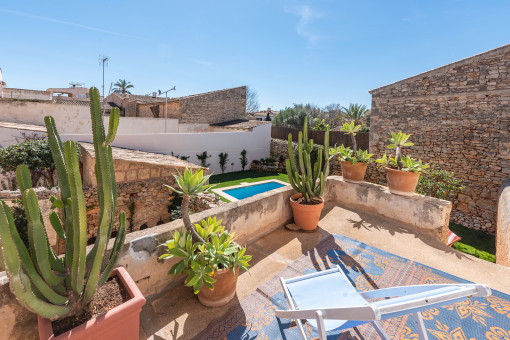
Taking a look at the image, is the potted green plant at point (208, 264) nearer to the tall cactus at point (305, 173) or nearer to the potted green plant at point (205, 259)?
the potted green plant at point (205, 259)

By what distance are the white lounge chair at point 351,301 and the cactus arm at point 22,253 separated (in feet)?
4.94

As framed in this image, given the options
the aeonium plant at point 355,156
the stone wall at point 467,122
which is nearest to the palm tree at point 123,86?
the stone wall at point 467,122

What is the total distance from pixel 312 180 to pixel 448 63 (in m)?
9.45

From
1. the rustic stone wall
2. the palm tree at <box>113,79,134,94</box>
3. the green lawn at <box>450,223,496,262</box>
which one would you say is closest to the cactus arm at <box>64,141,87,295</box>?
the green lawn at <box>450,223,496,262</box>

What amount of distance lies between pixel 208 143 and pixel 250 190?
445 centimetres

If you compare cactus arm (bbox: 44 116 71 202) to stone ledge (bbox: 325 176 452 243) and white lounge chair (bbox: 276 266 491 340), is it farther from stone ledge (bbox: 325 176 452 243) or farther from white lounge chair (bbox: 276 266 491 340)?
stone ledge (bbox: 325 176 452 243)

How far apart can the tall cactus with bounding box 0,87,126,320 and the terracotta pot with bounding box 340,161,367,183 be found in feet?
14.7

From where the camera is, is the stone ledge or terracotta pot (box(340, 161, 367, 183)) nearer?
the stone ledge

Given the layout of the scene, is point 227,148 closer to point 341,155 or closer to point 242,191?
point 242,191

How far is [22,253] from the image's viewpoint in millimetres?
1235

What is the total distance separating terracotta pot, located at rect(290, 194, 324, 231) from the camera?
378 cm

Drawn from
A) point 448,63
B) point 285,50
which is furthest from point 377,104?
point 285,50

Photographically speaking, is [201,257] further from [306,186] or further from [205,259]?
[306,186]

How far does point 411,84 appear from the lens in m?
10.0
